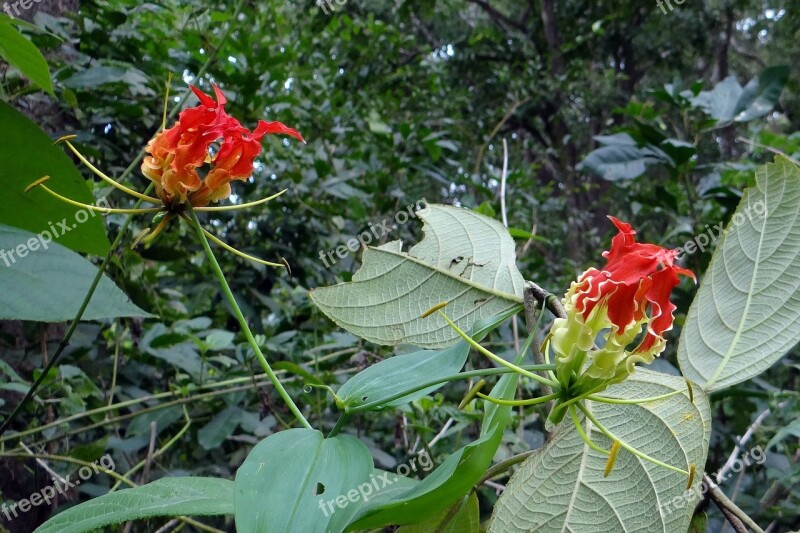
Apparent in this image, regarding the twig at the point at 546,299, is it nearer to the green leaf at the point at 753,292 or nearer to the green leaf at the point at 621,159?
the green leaf at the point at 753,292

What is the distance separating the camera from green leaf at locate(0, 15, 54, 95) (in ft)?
2.00

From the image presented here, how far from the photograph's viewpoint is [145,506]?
1.34ft

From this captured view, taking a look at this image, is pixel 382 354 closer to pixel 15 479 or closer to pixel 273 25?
pixel 15 479

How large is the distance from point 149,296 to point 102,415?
0.73 feet

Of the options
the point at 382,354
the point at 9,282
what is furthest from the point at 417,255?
the point at 382,354

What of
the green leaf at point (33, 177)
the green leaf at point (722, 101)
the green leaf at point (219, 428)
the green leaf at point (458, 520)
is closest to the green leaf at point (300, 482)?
the green leaf at point (458, 520)

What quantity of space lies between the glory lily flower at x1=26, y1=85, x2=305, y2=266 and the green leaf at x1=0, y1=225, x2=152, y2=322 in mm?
91

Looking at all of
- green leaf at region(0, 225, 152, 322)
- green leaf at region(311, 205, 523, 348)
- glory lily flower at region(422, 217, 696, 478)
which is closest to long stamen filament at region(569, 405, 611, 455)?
glory lily flower at region(422, 217, 696, 478)

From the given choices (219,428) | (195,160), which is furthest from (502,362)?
(219,428)

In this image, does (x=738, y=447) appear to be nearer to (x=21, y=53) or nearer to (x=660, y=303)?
(x=660, y=303)

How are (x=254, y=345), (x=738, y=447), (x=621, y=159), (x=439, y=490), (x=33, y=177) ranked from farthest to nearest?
(x=621, y=159)
(x=738, y=447)
(x=33, y=177)
(x=254, y=345)
(x=439, y=490)

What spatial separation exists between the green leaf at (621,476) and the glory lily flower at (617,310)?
4cm

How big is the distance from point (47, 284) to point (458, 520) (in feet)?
1.44

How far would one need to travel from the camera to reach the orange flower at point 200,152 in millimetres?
544
